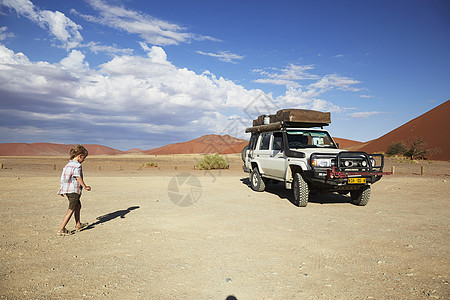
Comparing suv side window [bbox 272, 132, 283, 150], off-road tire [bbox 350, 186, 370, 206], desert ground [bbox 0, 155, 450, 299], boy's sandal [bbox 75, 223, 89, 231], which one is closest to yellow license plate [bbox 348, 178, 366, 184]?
desert ground [bbox 0, 155, 450, 299]

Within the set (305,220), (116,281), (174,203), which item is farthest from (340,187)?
(116,281)

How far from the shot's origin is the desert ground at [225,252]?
3289 millimetres

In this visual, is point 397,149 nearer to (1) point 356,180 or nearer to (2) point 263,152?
(2) point 263,152

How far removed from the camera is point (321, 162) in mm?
7871

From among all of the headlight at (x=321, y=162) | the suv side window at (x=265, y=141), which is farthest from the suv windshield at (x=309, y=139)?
the headlight at (x=321, y=162)

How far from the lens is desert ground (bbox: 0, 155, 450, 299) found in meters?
3.29

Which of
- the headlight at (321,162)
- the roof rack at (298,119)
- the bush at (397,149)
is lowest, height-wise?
the headlight at (321,162)

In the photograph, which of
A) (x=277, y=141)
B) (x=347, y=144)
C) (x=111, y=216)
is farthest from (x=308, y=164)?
(x=347, y=144)

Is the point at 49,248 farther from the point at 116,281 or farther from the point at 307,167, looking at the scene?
the point at 307,167

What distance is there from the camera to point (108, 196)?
1012cm

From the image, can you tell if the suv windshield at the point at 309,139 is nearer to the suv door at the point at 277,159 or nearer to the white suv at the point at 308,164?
the white suv at the point at 308,164

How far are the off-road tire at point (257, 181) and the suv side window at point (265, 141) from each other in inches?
39.2

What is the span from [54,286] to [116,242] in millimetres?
1688

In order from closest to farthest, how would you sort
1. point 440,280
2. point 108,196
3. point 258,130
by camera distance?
point 440,280
point 108,196
point 258,130
